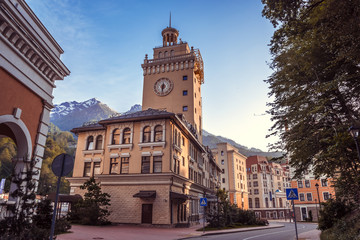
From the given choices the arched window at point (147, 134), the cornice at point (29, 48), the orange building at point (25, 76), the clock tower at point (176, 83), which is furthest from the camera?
the clock tower at point (176, 83)

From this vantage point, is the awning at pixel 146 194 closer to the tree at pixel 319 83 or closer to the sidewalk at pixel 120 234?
the sidewalk at pixel 120 234

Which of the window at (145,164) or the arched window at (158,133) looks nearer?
the window at (145,164)

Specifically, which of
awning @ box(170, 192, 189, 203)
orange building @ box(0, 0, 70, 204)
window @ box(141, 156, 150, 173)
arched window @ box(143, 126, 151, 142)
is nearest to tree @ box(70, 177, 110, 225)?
window @ box(141, 156, 150, 173)

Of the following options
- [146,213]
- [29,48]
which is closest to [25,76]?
[29,48]

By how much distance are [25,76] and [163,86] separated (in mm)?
35712

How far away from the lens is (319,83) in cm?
1312

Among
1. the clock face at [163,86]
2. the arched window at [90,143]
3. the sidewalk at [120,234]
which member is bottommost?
the sidewalk at [120,234]

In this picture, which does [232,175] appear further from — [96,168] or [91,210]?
[91,210]

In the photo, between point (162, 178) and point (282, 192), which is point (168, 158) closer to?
point (162, 178)

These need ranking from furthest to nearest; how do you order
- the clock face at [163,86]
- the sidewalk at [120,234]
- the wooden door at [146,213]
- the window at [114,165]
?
the clock face at [163,86] → the window at [114,165] → the wooden door at [146,213] → the sidewalk at [120,234]

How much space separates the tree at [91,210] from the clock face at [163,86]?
23.9 meters

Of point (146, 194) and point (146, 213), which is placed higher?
point (146, 194)

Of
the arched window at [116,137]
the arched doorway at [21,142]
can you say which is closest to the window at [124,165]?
the arched window at [116,137]

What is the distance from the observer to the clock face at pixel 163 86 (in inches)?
1764
